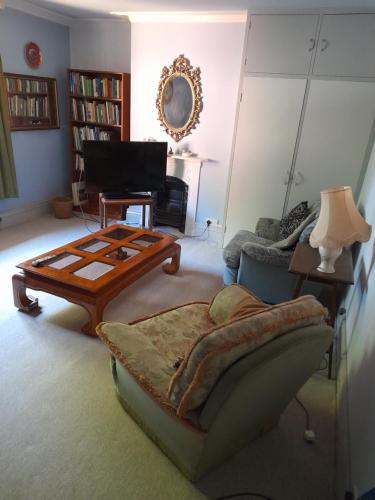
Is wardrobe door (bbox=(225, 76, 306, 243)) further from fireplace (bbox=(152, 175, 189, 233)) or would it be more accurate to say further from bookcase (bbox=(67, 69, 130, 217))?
bookcase (bbox=(67, 69, 130, 217))

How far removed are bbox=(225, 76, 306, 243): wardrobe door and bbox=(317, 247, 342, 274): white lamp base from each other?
63.4 inches

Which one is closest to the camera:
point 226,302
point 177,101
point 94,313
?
point 226,302

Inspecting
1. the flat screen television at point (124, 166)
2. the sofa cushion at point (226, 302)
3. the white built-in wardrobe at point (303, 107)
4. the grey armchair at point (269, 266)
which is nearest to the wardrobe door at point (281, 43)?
the white built-in wardrobe at point (303, 107)

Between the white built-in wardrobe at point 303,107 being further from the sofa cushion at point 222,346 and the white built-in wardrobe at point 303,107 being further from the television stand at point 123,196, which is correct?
the sofa cushion at point 222,346

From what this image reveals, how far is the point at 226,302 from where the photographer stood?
1.88 meters

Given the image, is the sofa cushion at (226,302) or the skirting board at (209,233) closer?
the sofa cushion at (226,302)

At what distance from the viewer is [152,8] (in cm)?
343

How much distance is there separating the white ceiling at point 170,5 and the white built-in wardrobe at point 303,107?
4.1 inches

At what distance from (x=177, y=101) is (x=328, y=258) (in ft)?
9.08

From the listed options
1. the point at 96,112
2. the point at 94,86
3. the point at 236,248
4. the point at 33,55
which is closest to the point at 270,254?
the point at 236,248

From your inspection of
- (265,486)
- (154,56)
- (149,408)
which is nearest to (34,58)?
(154,56)

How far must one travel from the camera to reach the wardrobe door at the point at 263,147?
3.26 metres

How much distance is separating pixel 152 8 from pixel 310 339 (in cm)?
362

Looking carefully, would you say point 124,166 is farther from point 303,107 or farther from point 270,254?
point 270,254
